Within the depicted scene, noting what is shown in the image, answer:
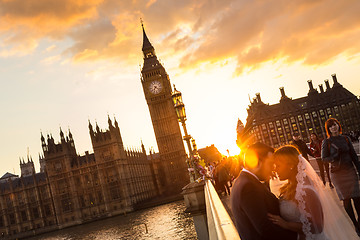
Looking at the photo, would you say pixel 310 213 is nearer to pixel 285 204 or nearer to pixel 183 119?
pixel 285 204

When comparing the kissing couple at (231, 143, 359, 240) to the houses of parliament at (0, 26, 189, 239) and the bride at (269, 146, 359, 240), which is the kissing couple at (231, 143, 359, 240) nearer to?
the bride at (269, 146, 359, 240)

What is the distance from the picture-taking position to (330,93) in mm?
122125

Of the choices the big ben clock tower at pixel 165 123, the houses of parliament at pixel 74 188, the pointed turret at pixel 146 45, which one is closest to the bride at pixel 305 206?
the houses of parliament at pixel 74 188

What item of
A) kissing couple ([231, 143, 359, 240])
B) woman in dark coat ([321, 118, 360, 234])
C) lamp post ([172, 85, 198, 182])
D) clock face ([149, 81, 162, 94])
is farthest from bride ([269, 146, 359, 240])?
clock face ([149, 81, 162, 94])

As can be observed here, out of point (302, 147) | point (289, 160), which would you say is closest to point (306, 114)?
point (302, 147)

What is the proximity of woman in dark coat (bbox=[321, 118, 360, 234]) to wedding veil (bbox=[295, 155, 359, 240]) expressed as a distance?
2923 mm

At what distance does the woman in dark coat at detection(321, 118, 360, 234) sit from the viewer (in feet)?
21.6

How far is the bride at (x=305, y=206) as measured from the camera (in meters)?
3.52

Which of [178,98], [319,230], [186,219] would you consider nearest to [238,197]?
[319,230]

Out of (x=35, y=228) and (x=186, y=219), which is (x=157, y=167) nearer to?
(x=35, y=228)

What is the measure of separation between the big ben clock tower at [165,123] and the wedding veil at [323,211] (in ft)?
282

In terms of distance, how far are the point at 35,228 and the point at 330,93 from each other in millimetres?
92710

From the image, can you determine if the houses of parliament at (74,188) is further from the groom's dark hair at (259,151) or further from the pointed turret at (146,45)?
the groom's dark hair at (259,151)

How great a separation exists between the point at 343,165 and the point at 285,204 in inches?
141
